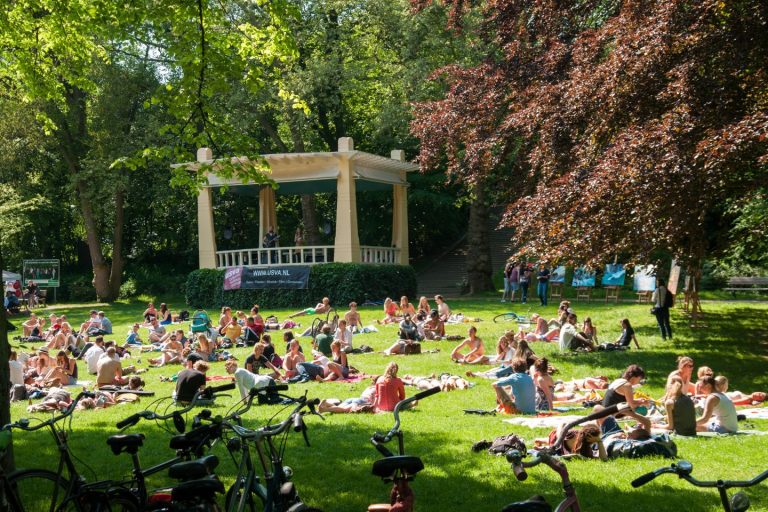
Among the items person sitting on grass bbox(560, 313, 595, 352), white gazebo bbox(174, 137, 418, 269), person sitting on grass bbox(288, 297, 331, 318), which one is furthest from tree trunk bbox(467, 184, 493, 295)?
person sitting on grass bbox(560, 313, 595, 352)

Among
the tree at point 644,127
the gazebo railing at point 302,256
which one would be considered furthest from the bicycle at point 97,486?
the gazebo railing at point 302,256

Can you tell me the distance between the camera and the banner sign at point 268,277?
27.7 meters

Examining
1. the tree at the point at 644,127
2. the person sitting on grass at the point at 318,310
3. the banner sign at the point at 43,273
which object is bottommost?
the person sitting on grass at the point at 318,310

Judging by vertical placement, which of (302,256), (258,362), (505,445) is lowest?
(505,445)

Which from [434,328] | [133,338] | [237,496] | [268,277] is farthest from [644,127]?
[268,277]

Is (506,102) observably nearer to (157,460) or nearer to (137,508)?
(157,460)

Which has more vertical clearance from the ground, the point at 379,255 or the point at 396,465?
the point at 379,255

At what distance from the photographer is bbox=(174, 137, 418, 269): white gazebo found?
28.5 meters

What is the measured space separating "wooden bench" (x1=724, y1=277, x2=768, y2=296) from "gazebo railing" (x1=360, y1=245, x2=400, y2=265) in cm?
1098

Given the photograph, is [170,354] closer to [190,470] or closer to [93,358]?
[93,358]

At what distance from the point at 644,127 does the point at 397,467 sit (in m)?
10.4

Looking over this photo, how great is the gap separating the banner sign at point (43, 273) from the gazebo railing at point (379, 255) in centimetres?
1447

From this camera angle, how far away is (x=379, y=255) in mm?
30344

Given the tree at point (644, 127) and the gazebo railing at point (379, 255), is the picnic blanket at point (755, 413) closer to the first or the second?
→ the tree at point (644, 127)
